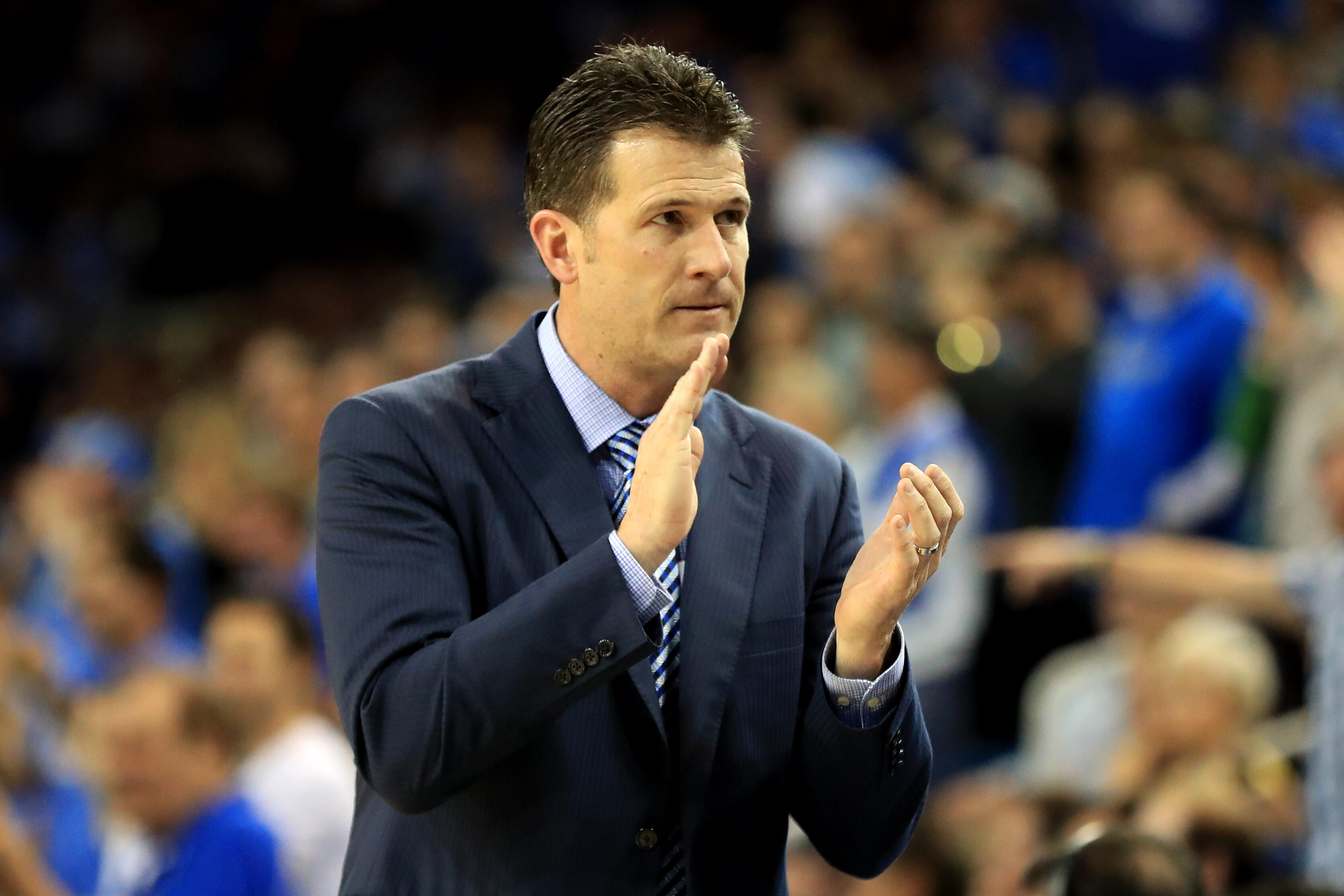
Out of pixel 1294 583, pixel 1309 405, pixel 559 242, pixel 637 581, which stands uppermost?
pixel 559 242

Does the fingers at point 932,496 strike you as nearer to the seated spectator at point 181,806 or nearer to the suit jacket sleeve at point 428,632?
the suit jacket sleeve at point 428,632

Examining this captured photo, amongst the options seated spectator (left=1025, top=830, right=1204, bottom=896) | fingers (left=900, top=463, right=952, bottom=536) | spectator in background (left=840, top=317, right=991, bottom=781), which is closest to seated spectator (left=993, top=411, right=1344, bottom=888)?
spectator in background (left=840, top=317, right=991, bottom=781)

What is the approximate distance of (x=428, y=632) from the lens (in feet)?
6.44

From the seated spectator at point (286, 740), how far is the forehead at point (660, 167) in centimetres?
280

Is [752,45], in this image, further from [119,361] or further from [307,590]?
[307,590]

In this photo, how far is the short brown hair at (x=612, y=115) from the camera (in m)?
2.09

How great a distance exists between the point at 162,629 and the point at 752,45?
231 inches

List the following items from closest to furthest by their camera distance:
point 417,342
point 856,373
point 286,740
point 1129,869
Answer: point 1129,869 < point 286,740 < point 856,373 < point 417,342

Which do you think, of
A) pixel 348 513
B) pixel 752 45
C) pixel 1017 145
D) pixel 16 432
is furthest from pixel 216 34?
pixel 348 513

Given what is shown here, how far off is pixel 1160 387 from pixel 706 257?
3.98 m

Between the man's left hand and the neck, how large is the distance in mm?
334

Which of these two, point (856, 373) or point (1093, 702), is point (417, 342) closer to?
point (856, 373)

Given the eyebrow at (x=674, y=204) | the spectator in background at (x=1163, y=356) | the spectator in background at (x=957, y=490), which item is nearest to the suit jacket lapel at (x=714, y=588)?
the eyebrow at (x=674, y=204)

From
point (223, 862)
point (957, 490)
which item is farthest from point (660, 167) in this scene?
point (957, 490)
